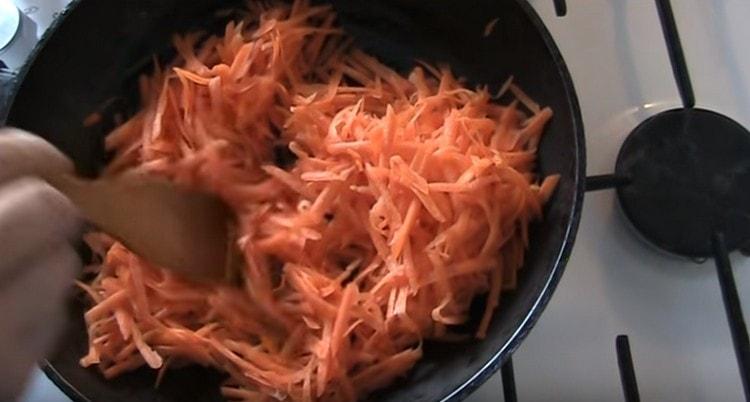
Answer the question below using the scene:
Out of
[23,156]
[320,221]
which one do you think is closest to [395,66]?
[320,221]

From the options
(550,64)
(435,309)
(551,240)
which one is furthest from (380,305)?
(550,64)

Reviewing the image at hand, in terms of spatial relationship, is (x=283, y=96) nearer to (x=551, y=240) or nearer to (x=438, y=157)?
(x=438, y=157)

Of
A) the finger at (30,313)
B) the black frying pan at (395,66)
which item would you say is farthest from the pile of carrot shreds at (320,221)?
the finger at (30,313)

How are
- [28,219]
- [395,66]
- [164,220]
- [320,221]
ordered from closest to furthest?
[28,219] → [164,220] → [320,221] → [395,66]

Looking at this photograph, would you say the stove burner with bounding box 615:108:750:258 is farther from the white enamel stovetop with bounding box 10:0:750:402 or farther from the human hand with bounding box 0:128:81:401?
the human hand with bounding box 0:128:81:401

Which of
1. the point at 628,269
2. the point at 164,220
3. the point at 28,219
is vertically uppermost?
the point at 28,219

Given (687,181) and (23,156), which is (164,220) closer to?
(23,156)

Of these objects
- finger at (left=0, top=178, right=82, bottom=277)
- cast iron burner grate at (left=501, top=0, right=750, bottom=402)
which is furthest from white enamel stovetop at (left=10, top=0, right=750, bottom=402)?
finger at (left=0, top=178, right=82, bottom=277)
